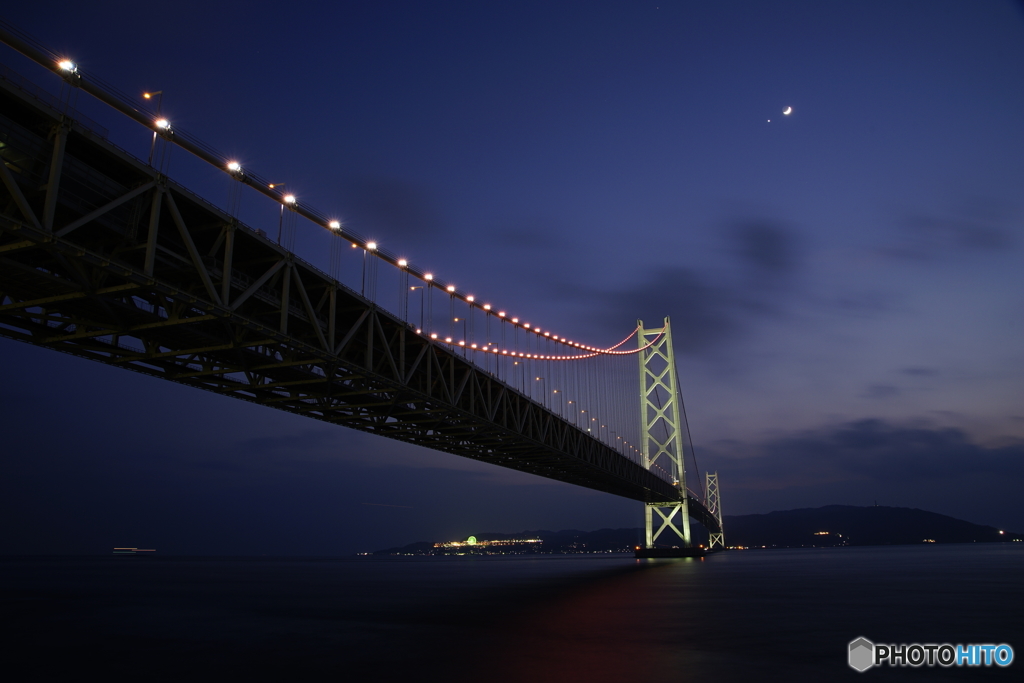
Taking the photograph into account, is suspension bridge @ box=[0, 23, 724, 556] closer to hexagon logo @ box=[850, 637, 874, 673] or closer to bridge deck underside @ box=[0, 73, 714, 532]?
bridge deck underside @ box=[0, 73, 714, 532]

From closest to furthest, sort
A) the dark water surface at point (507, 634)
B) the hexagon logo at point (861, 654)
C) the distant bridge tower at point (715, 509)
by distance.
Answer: the dark water surface at point (507, 634) < the hexagon logo at point (861, 654) < the distant bridge tower at point (715, 509)

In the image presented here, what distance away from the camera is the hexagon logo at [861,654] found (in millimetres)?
13241

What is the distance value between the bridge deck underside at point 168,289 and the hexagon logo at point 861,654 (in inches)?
592

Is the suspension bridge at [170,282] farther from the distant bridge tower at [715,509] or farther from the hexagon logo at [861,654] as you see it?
the distant bridge tower at [715,509]

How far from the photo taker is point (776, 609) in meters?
23.7

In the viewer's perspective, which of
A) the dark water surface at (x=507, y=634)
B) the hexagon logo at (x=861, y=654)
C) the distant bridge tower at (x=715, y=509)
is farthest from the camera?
the distant bridge tower at (x=715, y=509)

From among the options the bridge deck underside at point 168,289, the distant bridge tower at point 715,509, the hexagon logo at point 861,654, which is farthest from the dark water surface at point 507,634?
the distant bridge tower at point 715,509

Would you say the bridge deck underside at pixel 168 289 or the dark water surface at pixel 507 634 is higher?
the bridge deck underside at pixel 168 289

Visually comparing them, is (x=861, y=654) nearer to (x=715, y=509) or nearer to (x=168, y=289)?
(x=168, y=289)

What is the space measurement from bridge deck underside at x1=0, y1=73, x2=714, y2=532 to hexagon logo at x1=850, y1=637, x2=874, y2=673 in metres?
15.0

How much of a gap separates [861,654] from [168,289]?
16617mm

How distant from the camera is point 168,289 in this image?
15172 mm

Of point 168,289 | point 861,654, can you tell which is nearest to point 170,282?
point 168,289

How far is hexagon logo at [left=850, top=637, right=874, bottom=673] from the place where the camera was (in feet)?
43.4
